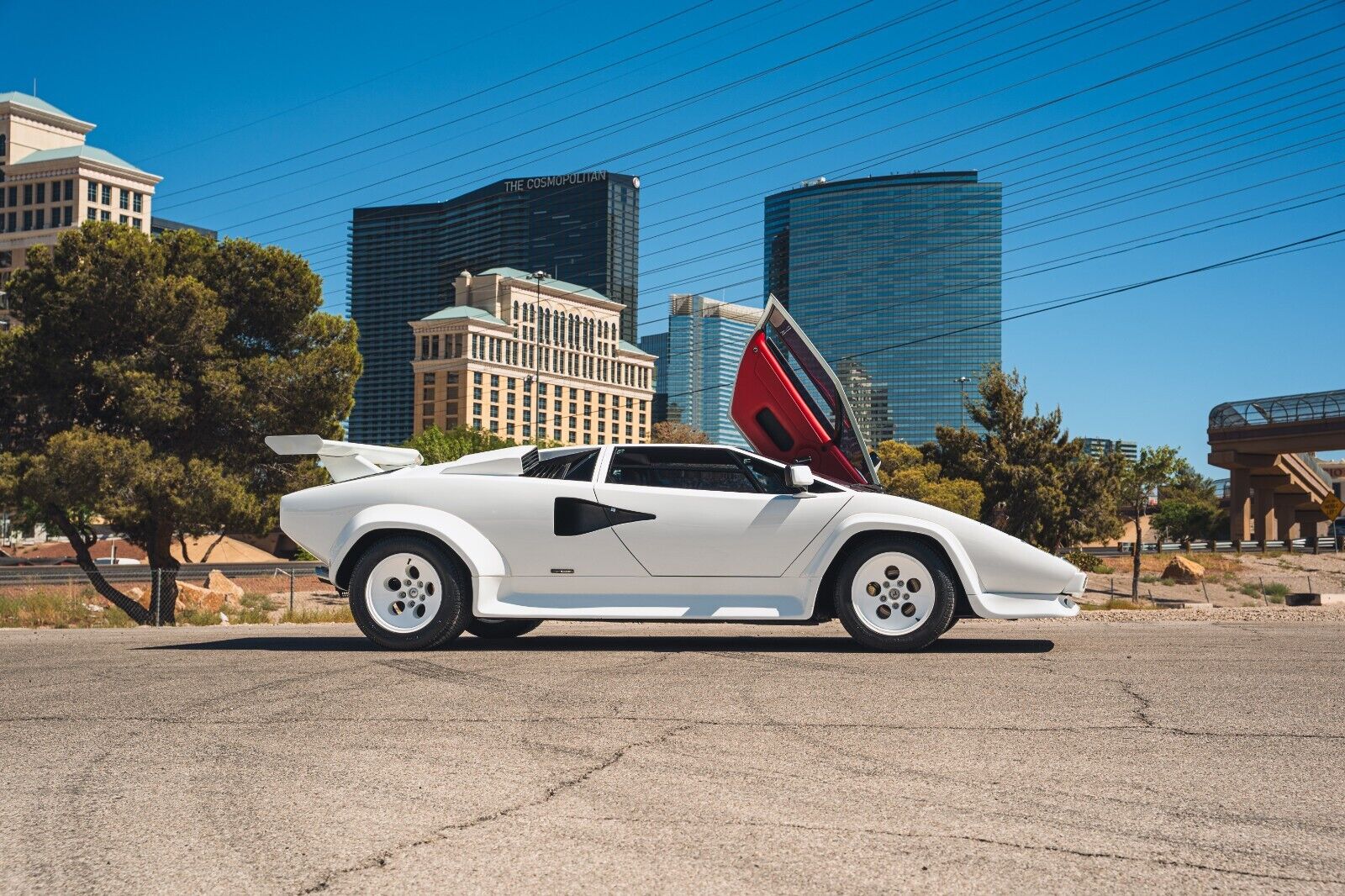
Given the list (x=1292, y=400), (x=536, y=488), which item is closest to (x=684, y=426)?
(x=1292, y=400)

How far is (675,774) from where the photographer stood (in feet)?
14.4

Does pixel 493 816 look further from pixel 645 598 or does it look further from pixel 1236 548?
pixel 1236 548

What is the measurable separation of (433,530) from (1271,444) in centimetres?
5955

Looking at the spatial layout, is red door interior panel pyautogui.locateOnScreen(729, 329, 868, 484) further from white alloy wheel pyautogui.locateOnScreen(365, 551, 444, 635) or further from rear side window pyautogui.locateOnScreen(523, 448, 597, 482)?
white alloy wheel pyautogui.locateOnScreen(365, 551, 444, 635)

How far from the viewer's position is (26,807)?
396 centimetres

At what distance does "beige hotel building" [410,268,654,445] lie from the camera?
179000 mm

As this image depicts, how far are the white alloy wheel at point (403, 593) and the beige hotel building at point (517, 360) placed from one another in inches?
6634

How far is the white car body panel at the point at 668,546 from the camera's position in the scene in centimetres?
826

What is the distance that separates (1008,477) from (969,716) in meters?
40.3

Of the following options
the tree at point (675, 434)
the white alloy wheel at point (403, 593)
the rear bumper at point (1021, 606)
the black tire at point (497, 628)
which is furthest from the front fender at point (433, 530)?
the tree at point (675, 434)

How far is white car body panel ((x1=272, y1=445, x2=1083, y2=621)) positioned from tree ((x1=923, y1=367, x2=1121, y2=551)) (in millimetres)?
36230

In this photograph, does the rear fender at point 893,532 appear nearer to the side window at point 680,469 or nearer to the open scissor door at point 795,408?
the side window at point 680,469

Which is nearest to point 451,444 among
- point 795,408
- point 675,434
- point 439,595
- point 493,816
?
point 675,434

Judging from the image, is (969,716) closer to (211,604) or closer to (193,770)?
(193,770)
